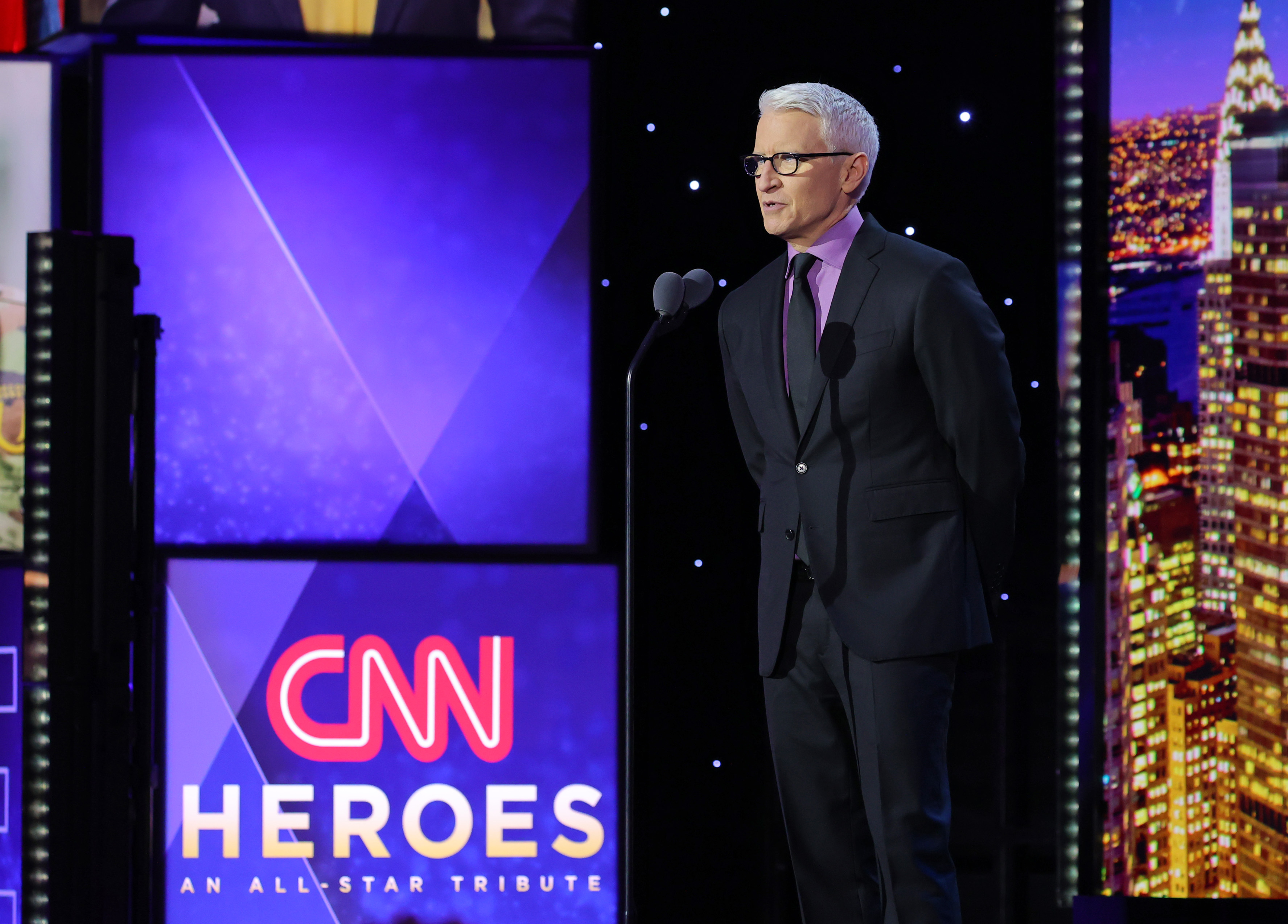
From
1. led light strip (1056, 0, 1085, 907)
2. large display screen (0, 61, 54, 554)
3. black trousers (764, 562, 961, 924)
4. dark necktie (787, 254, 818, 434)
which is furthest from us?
large display screen (0, 61, 54, 554)

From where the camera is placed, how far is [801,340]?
2.41 m

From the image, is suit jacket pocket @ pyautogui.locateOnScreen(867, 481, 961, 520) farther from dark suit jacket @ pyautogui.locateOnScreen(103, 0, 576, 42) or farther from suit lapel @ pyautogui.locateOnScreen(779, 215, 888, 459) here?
dark suit jacket @ pyautogui.locateOnScreen(103, 0, 576, 42)

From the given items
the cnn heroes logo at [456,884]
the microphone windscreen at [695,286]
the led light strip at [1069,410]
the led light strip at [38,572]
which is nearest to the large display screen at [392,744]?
the cnn heroes logo at [456,884]

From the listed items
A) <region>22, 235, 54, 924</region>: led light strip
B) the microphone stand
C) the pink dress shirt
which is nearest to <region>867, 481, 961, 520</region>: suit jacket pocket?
the pink dress shirt

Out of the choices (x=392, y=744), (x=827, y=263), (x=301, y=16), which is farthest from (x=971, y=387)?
(x=301, y=16)

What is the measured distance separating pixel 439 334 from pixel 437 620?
772 mm

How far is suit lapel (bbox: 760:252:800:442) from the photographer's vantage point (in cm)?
239

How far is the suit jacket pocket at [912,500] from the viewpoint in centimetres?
227

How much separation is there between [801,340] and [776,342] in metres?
0.06

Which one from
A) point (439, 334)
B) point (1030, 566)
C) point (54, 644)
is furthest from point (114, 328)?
point (1030, 566)

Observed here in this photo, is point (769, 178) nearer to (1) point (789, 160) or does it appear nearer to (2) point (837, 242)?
(1) point (789, 160)

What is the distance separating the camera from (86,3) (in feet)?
11.1

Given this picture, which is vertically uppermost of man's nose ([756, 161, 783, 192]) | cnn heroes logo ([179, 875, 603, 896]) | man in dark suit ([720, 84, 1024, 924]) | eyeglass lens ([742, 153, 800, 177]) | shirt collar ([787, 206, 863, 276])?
eyeglass lens ([742, 153, 800, 177])

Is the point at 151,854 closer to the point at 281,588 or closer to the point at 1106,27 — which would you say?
the point at 281,588
